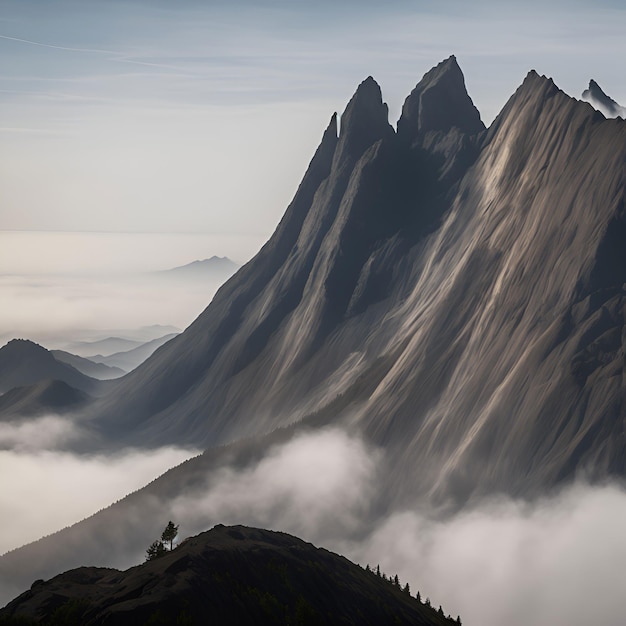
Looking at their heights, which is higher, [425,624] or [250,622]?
[425,624]

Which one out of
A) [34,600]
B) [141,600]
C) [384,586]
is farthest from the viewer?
[384,586]

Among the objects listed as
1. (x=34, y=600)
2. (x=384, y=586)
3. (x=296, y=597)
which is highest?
(x=384, y=586)

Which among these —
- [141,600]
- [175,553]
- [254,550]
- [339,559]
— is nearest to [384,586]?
[339,559]

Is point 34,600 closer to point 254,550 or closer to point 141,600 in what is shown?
point 141,600

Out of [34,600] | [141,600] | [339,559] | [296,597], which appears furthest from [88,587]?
[339,559]

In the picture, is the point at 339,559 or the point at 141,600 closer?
the point at 141,600

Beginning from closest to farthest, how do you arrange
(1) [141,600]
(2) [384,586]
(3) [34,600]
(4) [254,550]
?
(1) [141,600] → (3) [34,600] → (4) [254,550] → (2) [384,586]
